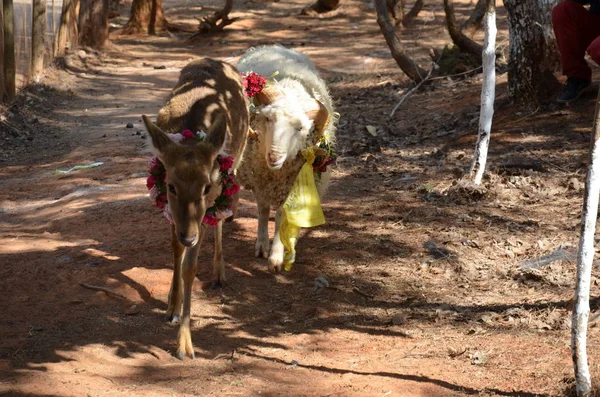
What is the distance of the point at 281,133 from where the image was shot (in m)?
6.91

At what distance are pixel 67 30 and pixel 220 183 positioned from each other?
47.1 feet

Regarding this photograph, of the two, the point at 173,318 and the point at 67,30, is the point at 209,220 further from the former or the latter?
the point at 67,30

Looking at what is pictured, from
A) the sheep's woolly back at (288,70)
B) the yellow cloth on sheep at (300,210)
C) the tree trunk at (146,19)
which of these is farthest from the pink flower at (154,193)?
the tree trunk at (146,19)

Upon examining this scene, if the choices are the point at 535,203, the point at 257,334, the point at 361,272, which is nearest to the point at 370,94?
the point at 535,203

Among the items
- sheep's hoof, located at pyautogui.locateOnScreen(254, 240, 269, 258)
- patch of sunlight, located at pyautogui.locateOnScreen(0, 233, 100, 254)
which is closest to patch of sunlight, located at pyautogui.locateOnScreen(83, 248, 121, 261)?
patch of sunlight, located at pyautogui.locateOnScreen(0, 233, 100, 254)

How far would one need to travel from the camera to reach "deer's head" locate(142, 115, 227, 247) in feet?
17.0

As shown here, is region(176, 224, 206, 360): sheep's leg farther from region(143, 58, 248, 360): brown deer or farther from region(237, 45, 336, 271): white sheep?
region(237, 45, 336, 271): white sheep

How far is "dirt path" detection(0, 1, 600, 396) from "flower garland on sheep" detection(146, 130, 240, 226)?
927 mm

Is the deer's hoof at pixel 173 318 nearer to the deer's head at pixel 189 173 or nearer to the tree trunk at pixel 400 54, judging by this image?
the deer's head at pixel 189 173

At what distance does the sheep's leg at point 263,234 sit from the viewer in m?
7.43

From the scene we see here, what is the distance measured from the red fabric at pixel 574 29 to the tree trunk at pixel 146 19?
16106 millimetres

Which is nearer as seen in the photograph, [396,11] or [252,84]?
[252,84]

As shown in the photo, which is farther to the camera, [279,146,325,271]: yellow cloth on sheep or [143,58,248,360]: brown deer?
[279,146,325,271]: yellow cloth on sheep

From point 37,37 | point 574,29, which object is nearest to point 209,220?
point 574,29
